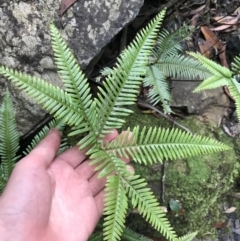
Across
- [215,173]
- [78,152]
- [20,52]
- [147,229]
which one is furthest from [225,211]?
[20,52]

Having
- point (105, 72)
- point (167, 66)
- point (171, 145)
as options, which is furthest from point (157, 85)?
point (171, 145)

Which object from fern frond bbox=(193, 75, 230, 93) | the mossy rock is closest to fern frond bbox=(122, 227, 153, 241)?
the mossy rock

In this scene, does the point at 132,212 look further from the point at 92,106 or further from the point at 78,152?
the point at 92,106

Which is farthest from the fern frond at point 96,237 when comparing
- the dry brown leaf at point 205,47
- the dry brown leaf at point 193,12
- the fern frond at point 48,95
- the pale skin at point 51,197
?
the dry brown leaf at point 193,12

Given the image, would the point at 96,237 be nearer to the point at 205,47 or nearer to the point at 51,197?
the point at 51,197

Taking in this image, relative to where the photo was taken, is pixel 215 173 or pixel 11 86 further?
pixel 215 173
